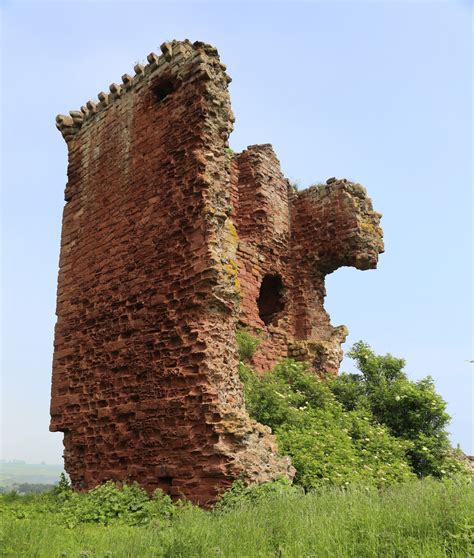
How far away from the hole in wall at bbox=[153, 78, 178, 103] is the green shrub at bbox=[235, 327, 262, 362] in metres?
4.14

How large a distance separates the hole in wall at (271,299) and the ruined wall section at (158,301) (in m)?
4.80

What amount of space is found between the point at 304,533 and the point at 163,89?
636cm

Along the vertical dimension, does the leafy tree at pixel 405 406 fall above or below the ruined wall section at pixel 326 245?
below

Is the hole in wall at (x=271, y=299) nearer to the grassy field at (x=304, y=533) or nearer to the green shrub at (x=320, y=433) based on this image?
the green shrub at (x=320, y=433)

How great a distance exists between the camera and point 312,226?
12562 millimetres

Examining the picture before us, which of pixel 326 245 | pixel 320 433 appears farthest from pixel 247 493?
pixel 326 245

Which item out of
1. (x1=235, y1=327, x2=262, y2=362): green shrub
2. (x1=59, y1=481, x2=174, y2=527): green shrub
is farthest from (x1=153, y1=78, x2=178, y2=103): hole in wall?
(x1=59, y1=481, x2=174, y2=527): green shrub

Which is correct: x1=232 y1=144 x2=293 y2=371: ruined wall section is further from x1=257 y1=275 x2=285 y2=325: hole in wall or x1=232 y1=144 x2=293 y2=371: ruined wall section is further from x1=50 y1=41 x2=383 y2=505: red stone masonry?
x1=50 y1=41 x2=383 y2=505: red stone masonry

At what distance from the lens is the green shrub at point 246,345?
387 inches

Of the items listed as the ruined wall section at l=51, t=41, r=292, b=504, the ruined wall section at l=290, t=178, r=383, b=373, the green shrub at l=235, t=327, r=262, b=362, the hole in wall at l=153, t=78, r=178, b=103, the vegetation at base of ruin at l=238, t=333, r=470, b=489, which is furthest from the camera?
the ruined wall section at l=290, t=178, r=383, b=373

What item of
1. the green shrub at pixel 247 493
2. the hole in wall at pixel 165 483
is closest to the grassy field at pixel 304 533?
the green shrub at pixel 247 493

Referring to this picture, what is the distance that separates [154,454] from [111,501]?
0.70m

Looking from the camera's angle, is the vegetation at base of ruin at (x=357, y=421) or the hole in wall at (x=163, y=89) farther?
the hole in wall at (x=163, y=89)

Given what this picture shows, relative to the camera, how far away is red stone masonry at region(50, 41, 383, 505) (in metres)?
6.27
